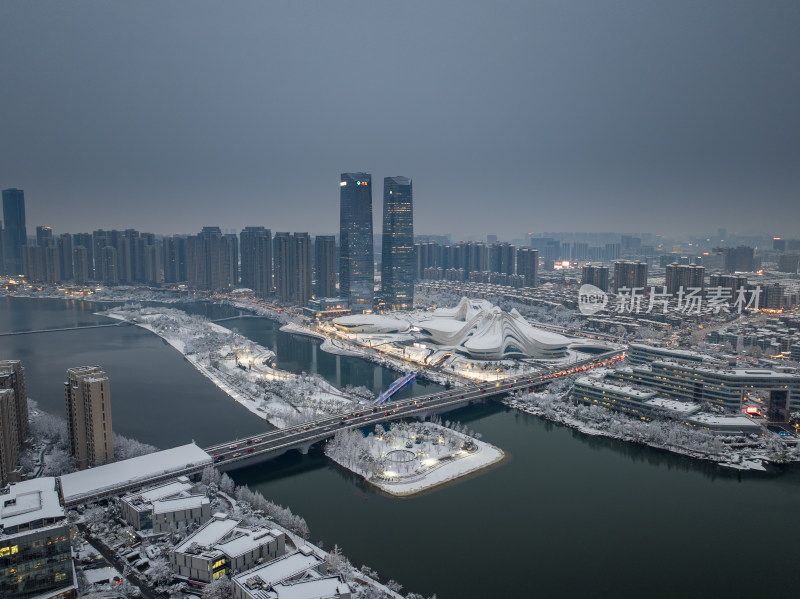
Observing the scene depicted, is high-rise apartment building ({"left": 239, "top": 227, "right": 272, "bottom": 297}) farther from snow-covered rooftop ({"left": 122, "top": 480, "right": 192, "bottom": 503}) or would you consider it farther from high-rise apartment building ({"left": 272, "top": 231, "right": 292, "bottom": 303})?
snow-covered rooftop ({"left": 122, "top": 480, "right": 192, "bottom": 503})

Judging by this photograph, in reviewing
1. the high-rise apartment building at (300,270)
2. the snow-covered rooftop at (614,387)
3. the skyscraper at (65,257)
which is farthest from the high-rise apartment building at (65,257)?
the snow-covered rooftop at (614,387)

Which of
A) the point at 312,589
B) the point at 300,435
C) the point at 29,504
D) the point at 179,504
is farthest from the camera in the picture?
the point at 300,435

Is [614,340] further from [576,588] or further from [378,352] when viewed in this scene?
[576,588]

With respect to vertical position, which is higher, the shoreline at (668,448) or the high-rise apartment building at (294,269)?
the high-rise apartment building at (294,269)

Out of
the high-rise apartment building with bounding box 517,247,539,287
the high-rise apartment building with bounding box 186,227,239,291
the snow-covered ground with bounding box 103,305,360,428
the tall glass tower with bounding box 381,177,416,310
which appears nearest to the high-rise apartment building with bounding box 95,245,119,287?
the high-rise apartment building with bounding box 186,227,239,291

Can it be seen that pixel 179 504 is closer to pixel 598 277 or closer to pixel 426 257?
pixel 598 277

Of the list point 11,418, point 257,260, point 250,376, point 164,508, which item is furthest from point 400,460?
point 257,260

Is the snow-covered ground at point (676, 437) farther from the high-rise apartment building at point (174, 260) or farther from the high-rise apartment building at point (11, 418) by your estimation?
the high-rise apartment building at point (174, 260)
